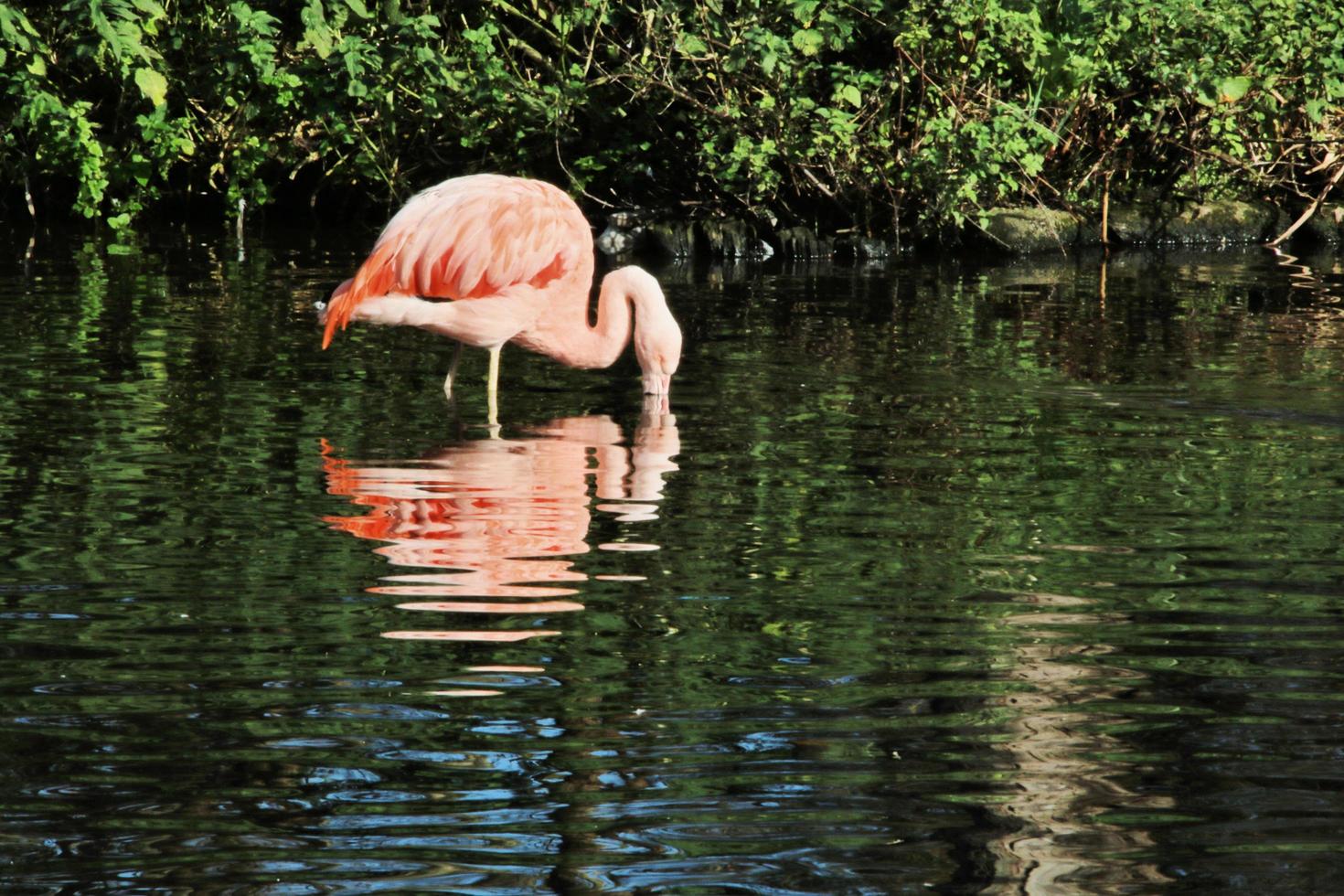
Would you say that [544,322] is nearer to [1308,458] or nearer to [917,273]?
[1308,458]

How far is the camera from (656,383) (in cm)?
779

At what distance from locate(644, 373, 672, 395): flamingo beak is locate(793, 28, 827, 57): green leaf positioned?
237 inches

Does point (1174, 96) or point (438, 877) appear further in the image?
point (1174, 96)

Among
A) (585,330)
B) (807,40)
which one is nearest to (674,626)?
(585,330)

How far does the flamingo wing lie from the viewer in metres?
7.57

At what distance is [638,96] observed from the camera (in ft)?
47.8

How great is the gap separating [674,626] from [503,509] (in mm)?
1391

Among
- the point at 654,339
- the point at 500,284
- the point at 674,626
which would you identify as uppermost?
the point at 500,284

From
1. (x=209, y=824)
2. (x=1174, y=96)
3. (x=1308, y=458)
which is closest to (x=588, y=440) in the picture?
(x=1308, y=458)

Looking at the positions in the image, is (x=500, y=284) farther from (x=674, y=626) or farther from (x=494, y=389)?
(x=674, y=626)

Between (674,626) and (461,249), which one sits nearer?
(674,626)

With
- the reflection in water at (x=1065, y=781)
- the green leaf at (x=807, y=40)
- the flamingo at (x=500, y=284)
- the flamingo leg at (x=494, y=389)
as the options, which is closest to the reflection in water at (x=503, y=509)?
the flamingo leg at (x=494, y=389)

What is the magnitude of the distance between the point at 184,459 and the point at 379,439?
2.40 feet

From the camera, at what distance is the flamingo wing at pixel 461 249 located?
7.57m
